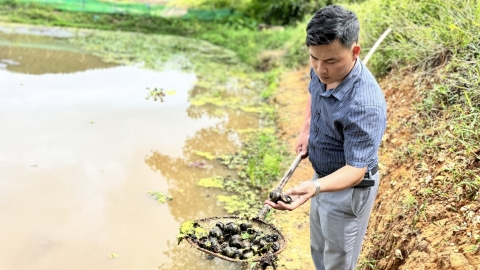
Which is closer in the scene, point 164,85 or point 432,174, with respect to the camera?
point 432,174

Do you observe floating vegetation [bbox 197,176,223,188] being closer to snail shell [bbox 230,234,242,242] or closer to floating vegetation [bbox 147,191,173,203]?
floating vegetation [bbox 147,191,173,203]

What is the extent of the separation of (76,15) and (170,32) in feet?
11.9

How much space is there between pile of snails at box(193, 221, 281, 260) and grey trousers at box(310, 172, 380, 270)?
1.92 ft

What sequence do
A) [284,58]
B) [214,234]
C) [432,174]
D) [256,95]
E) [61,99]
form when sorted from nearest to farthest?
[214,234] → [432,174] → [61,99] → [256,95] → [284,58]

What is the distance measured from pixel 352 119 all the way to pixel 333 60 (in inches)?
10.9

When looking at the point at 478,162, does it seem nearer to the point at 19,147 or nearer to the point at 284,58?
the point at 19,147

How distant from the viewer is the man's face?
192 centimetres

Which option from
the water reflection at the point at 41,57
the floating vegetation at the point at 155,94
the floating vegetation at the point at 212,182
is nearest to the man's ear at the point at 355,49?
the floating vegetation at the point at 212,182

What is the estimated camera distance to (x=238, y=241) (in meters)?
2.99

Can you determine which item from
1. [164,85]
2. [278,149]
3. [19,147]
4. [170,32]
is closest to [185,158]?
[278,149]

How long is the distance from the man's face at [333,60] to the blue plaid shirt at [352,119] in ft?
0.16

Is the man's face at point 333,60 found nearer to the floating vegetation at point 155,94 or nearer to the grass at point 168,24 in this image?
the floating vegetation at point 155,94

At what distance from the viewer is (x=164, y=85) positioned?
30.5 feet

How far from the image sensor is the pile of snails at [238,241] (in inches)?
113
